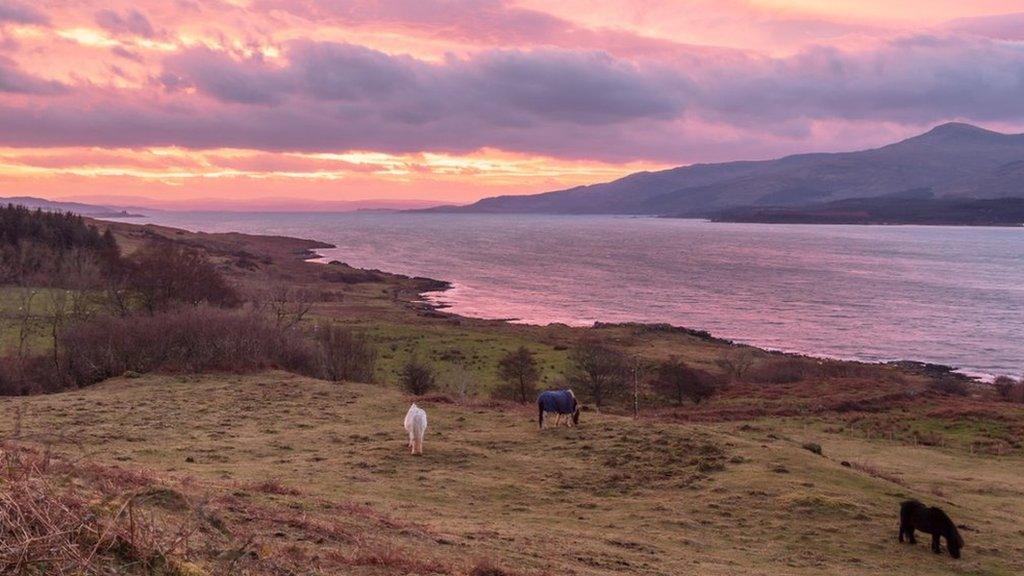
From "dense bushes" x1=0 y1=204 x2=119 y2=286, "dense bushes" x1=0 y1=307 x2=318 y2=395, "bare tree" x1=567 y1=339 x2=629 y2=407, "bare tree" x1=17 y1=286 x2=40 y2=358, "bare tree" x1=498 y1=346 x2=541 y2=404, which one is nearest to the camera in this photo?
"dense bushes" x1=0 y1=307 x2=318 y2=395

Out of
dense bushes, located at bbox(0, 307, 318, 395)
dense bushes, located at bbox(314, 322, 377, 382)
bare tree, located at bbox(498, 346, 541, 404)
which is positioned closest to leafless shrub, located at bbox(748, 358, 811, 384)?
bare tree, located at bbox(498, 346, 541, 404)

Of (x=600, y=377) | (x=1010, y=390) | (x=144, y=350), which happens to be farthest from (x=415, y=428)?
(x=1010, y=390)

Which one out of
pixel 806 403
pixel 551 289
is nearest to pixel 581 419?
pixel 806 403

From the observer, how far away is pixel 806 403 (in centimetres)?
5003

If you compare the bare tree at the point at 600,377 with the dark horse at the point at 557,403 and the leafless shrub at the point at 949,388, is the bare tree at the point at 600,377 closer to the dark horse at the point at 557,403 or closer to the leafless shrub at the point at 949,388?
the dark horse at the point at 557,403

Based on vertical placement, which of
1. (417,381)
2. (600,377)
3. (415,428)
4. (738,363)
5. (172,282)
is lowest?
(738,363)

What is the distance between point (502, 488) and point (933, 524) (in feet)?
35.8

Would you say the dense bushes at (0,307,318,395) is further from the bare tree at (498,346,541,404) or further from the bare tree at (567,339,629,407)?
the bare tree at (567,339,629,407)

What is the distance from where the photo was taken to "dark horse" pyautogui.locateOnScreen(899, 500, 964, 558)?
18016 millimetres

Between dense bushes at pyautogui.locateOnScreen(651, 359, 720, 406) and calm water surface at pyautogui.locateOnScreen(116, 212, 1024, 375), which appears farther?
calm water surface at pyautogui.locateOnScreen(116, 212, 1024, 375)

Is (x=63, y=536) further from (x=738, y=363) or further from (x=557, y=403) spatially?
(x=738, y=363)

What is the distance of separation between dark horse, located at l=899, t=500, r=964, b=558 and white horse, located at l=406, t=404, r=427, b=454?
45.6 feet


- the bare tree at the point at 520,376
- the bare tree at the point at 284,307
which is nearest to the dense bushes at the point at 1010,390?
the bare tree at the point at 520,376

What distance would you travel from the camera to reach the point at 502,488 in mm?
20844
